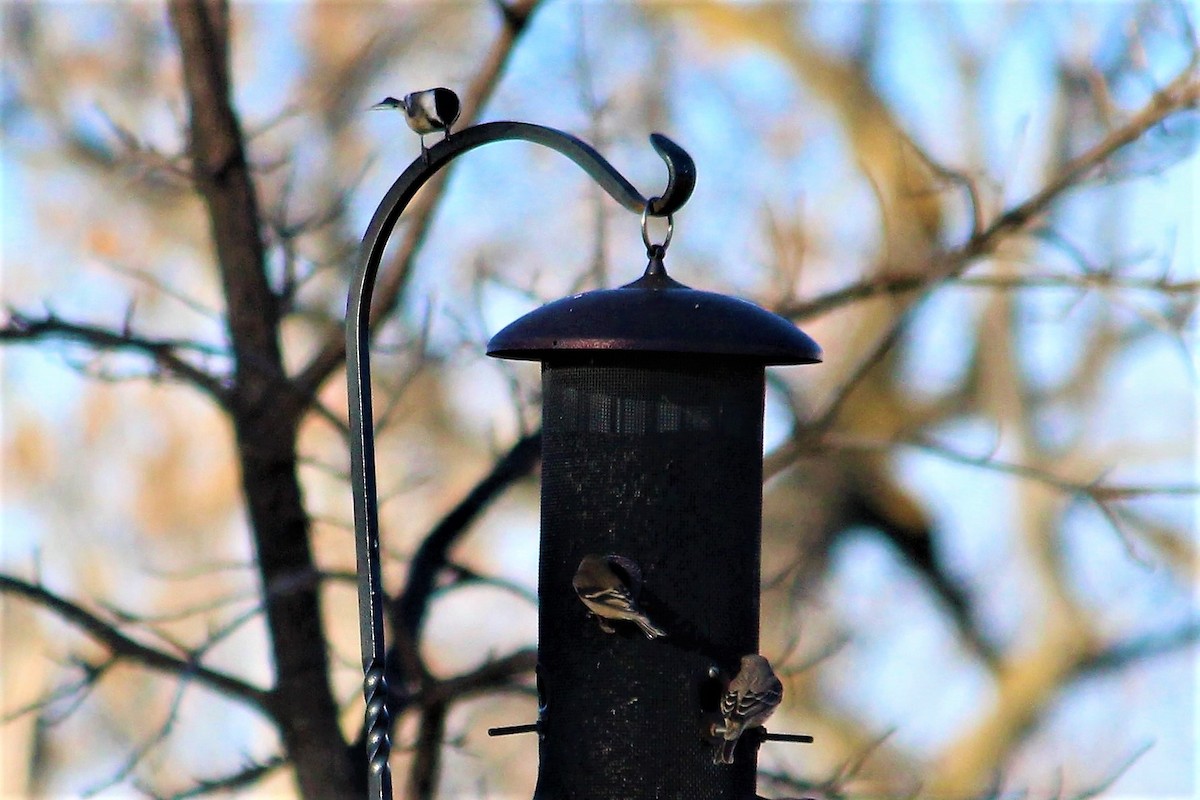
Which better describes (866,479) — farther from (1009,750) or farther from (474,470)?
(474,470)

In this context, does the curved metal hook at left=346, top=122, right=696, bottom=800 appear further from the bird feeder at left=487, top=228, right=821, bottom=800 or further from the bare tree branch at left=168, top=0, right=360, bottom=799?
the bare tree branch at left=168, top=0, right=360, bottom=799

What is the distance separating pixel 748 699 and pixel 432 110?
1.02 m

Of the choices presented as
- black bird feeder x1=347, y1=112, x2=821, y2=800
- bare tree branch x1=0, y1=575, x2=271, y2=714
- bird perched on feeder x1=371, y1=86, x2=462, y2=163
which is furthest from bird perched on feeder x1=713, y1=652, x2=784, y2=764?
bare tree branch x1=0, y1=575, x2=271, y2=714

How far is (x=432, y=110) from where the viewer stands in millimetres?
2100

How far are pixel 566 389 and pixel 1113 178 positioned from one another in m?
1.97

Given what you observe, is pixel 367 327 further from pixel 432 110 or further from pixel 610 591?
pixel 610 591

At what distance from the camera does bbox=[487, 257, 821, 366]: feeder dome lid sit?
2.13 meters

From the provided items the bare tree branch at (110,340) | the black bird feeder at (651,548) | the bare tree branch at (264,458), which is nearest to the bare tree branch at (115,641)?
the bare tree branch at (264,458)

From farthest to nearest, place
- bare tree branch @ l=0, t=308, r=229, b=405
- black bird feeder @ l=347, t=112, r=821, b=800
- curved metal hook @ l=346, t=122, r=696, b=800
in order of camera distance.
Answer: bare tree branch @ l=0, t=308, r=229, b=405 → black bird feeder @ l=347, t=112, r=821, b=800 → curved metal hook @ l=346, t=122, r=696, b=800

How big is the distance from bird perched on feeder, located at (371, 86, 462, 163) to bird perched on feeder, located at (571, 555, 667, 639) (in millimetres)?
681

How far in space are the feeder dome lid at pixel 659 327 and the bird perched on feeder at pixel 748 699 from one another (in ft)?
1.59

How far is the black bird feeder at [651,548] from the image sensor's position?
2318 mm

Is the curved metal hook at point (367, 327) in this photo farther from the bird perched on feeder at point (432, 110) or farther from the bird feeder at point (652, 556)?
the bird feeder at point (652, 556)

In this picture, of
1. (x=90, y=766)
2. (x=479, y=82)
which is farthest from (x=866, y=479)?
(x=479, y=82)
